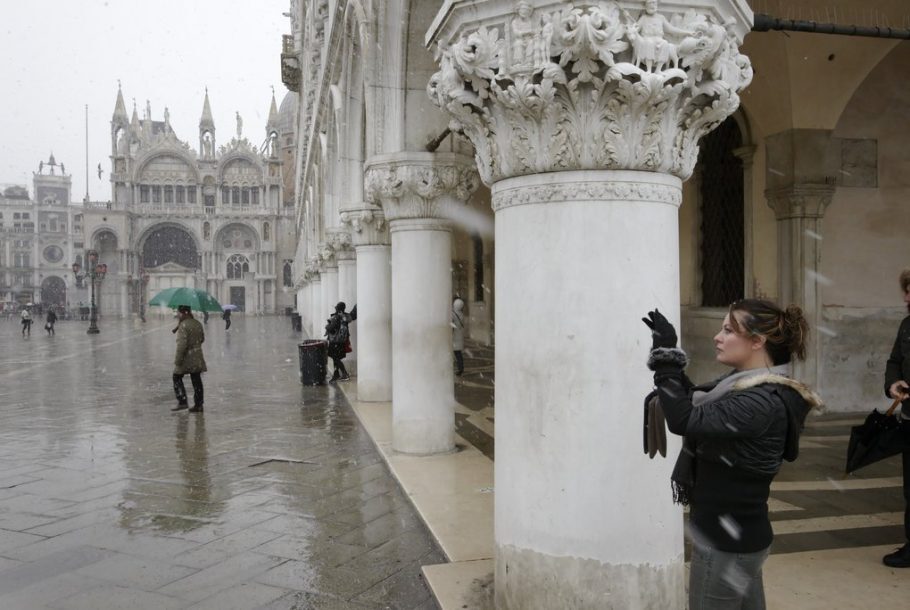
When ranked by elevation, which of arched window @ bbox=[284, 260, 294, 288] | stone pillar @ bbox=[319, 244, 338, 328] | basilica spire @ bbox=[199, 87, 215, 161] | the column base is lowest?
the column base

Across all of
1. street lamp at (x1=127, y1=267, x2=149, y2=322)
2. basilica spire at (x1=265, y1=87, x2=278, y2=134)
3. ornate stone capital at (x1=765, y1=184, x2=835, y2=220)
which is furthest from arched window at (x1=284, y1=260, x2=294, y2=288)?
ornate stone capital at (x1=765, y1=184, x2=835, y2=220)

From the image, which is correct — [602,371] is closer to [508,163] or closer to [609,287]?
[609,287]

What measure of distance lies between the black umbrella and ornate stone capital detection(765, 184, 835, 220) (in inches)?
214

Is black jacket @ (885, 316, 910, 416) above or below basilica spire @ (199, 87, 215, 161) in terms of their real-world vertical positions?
below

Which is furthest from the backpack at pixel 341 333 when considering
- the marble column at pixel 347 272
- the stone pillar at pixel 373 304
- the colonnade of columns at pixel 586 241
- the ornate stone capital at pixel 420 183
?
the colonnade of columns at pixel 586 241

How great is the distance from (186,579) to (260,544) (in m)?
0.66

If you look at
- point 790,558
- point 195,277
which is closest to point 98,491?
point 790,558

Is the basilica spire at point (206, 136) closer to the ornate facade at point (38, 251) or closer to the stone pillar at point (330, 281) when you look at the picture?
the ornate facade at point (38, 251)

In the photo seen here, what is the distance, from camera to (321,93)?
61.1 ft

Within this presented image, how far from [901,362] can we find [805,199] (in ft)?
17.3

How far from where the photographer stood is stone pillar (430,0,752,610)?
10.6ft

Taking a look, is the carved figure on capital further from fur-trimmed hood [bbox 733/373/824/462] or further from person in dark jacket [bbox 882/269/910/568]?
person in dark jacket [bbox 882/269/910/568]

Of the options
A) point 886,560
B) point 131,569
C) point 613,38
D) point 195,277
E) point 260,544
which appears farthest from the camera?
point 195,277

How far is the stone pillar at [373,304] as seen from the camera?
1042 centimetres
